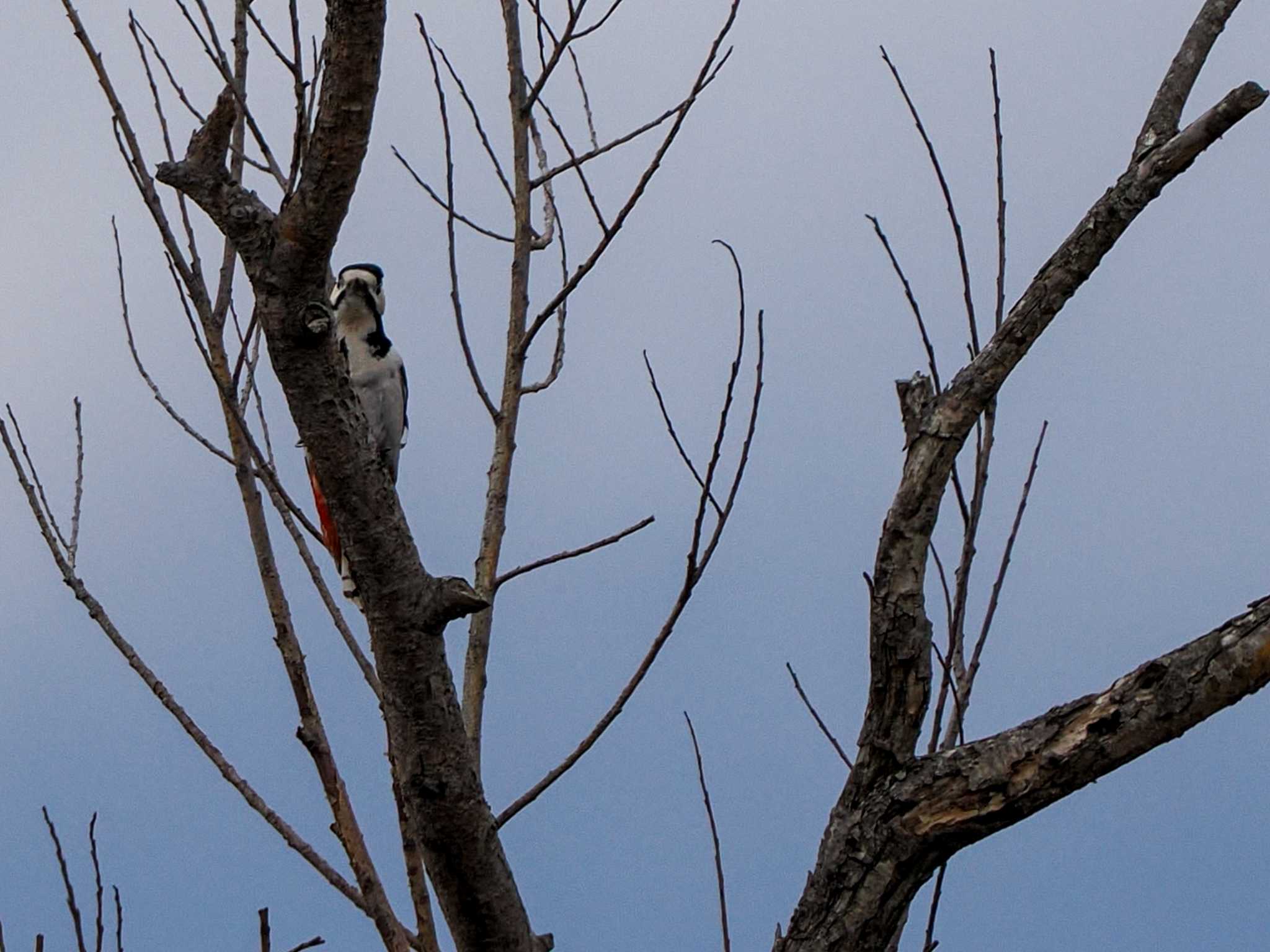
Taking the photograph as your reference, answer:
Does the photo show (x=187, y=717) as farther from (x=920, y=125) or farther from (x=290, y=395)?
(x=920, y=125)

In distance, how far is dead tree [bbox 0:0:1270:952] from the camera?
6.39 ft

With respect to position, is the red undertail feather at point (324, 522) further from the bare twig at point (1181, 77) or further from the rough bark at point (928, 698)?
the bare twig at point (1181, 77)

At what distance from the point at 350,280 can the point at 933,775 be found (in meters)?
3.10

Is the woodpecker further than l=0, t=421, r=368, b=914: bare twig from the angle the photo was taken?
Yes

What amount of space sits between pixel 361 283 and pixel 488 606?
102 inches

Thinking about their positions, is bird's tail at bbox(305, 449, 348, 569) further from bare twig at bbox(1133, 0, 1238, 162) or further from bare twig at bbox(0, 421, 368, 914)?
bare twig at bbox(1133, 0, 1238, 162)

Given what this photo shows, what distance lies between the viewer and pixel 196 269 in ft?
8.58

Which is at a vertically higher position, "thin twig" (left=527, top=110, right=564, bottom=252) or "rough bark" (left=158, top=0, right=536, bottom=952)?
"thin twig" (left=527, top=110, right=564, bottom=252)

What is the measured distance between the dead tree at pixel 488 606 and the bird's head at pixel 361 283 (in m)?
1.97

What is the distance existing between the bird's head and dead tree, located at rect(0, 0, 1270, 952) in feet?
6.48

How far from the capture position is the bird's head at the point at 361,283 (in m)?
4.61

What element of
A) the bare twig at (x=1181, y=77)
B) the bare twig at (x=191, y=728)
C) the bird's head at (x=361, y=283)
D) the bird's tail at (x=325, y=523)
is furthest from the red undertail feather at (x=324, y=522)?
the bare twig at (x=1181, y=77)

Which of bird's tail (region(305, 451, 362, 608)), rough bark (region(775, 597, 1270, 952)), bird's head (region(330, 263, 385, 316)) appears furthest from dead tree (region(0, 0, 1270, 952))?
bird's head (region(330, 263, 385, 316))

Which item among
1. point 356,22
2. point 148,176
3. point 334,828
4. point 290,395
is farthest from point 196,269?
point 334,828
